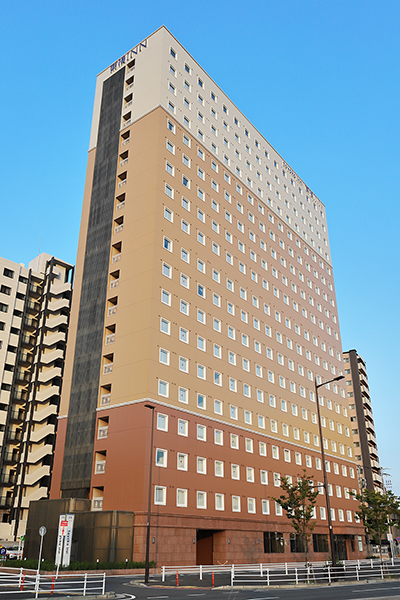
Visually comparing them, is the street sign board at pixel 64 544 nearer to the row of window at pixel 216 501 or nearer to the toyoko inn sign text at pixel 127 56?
the row of window at pixel 216 501

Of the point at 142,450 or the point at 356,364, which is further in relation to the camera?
the point at 356,364

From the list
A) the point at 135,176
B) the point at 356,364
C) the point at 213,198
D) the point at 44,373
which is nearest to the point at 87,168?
the point at 135,176

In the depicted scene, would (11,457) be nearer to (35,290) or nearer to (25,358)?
(25,358)

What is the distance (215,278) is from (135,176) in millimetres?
15355

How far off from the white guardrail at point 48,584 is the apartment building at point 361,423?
3747 inches

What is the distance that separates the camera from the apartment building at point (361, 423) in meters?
117

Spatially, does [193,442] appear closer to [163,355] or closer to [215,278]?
[163,355]

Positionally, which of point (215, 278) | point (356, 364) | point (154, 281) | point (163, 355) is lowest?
point (163, 355)

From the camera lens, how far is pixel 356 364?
125m

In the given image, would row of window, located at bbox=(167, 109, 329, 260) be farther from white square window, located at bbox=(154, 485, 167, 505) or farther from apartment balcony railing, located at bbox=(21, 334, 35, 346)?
apartment balcony railing, located at bbox=(21, 334, 35, 346)

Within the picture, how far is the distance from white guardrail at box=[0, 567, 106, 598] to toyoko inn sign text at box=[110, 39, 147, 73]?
197 ft

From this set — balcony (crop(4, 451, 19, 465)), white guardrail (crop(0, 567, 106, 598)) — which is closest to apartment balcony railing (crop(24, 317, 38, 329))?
balcony (crop(4, 451, 19, 465))

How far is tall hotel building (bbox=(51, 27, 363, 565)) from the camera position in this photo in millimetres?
46969

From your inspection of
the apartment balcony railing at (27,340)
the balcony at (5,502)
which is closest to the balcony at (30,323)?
the apartment balcony railing at (27,340)
